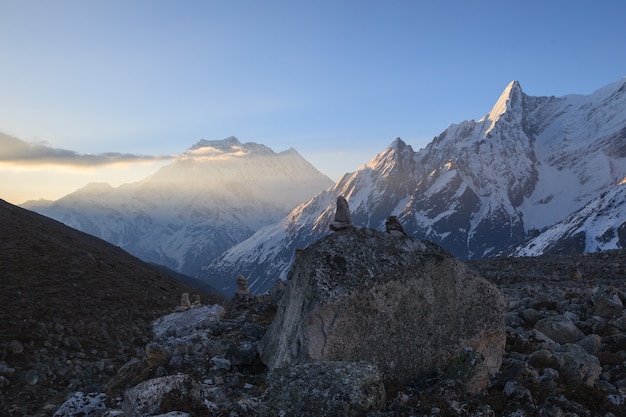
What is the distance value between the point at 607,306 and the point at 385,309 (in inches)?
→ 383

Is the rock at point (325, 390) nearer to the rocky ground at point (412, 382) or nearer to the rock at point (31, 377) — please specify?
the rocky ground at point (412, 382)

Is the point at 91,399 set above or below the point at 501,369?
below

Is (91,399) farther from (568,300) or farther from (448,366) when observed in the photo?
(568,300)

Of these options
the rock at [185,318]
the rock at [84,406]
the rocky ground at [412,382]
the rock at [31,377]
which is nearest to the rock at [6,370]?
the rock at [31,377]

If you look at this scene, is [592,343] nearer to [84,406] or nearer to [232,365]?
[232,365]

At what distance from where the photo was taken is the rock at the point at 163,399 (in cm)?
834

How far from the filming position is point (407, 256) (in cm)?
1066

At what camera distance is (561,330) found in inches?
547

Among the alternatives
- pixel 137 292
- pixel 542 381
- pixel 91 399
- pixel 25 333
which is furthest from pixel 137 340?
pixel 542 381

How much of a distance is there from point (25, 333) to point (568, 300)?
21789 millimetres

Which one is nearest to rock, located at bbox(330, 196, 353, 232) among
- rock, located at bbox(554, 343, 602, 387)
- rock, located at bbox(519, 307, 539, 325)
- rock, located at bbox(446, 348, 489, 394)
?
rock, located at bbox(446, 348, 489, 394)

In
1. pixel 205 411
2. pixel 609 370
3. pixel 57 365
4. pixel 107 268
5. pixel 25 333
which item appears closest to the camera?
pixel 205 411

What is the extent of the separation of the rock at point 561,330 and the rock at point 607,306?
202 cm

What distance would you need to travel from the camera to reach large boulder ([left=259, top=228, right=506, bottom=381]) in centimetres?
954
